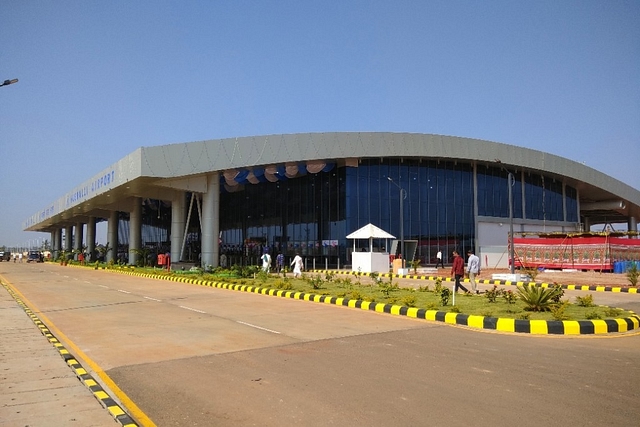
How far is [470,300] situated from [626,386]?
9.45m

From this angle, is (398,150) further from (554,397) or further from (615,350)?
(554,397)

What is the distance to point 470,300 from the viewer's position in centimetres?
1572

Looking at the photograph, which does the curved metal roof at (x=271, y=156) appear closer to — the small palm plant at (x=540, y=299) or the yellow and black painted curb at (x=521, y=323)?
the yellow and black painted curb at (x=521, y=323)

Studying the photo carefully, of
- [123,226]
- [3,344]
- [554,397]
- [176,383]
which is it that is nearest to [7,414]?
[176,383]

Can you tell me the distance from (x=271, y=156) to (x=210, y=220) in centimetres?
686

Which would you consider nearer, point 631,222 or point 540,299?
point 540,299

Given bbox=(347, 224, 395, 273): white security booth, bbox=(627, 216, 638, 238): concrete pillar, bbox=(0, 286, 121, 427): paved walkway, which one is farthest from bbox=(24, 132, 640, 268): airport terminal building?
bbox=(0, 286, 121, 427): paved walkway

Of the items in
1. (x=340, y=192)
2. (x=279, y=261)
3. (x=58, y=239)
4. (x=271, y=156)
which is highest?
(x=271, y=156)

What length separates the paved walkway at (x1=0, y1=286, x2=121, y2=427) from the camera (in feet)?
17.0

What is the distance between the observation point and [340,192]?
41312 mm

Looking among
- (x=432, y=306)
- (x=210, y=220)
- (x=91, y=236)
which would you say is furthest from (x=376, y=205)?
(x=91, y=236)

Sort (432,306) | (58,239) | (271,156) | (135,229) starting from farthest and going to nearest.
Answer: (58,239), (135,229), (271,156), (432,306)

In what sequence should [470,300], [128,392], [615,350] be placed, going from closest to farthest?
[128,392]
[615,350]
[470,300]

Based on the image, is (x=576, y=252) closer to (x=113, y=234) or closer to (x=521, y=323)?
(x=521, y=323)
